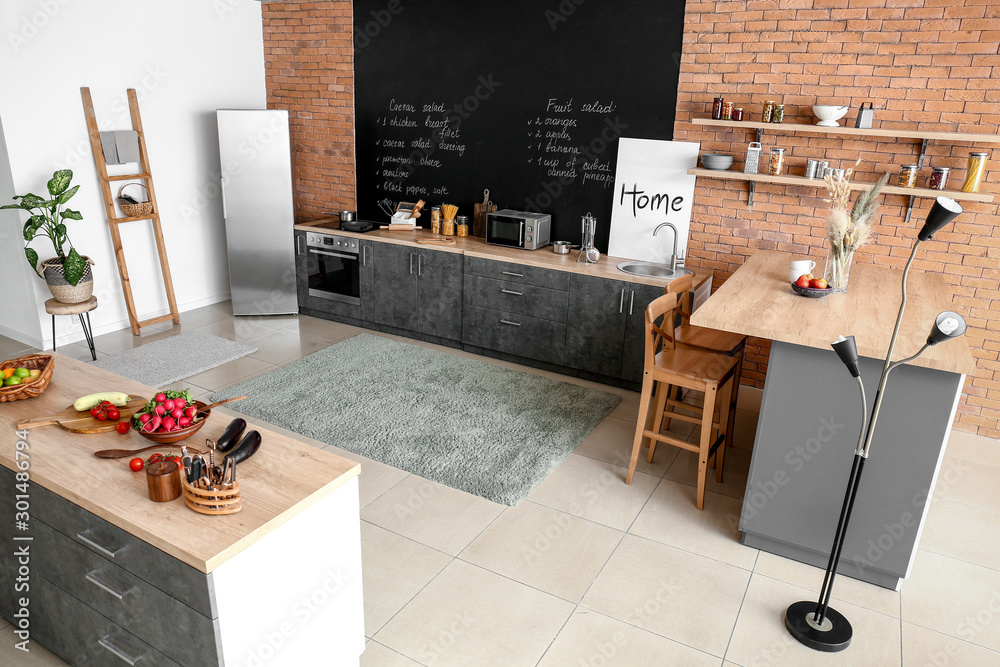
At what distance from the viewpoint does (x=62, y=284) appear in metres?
5.02

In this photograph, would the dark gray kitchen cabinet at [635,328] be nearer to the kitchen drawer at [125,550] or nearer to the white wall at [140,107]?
the kitchen drawer at [125,550]

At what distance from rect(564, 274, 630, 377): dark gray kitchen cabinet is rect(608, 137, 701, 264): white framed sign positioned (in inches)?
21.6

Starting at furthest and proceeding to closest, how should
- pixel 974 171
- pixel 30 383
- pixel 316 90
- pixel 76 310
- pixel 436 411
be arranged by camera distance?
pixel 316 90
pixel 76 310
pixel 436 411
pixel 974 171
pixel 30 383

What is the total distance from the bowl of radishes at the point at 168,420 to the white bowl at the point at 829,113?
3.90 meters

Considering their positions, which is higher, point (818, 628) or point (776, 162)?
point (776, 162)

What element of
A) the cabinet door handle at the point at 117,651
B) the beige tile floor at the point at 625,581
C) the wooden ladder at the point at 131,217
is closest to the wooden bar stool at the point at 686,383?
the beige tile floor at the point at 625,581

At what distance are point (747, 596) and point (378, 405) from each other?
258cm

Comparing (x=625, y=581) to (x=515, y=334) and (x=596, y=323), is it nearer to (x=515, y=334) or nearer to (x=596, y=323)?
(x=596, y=323)

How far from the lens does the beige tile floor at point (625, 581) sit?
268cm

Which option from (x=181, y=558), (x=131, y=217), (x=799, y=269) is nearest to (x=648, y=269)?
(x=799, y=269)

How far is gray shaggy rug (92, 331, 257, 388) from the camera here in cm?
495

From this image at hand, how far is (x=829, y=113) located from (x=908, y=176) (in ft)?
1.98

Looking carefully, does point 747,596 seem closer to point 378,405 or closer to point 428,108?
point 378,405

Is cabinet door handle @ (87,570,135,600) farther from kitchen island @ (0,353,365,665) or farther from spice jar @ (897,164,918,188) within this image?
spice jar @ (897,164,918,188)
